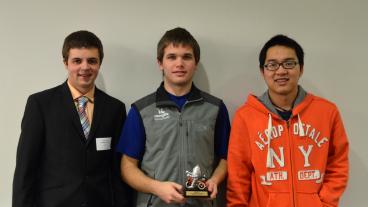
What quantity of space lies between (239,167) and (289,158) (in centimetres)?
24

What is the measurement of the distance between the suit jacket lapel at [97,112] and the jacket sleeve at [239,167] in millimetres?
653

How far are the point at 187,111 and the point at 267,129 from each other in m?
0.39

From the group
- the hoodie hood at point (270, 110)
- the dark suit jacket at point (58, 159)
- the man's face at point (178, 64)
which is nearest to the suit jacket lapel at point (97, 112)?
the dark suit jacket at point (58, 159)

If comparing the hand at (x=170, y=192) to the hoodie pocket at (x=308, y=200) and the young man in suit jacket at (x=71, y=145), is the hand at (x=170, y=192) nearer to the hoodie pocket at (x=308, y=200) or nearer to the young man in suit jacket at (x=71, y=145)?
the young man in suit jacket at (x=71, y=145)

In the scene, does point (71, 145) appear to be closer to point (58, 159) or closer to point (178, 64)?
point (58, 159)

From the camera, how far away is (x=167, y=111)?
1678 mm

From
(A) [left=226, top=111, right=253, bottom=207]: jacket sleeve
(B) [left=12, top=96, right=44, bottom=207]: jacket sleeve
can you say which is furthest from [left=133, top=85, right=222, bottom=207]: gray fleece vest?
(B) [left=12, top=96, right=44, bottom=207]: jacket sleeve

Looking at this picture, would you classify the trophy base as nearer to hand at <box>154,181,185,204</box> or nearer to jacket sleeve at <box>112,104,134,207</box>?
hand at <box>154,181,185,204</box>

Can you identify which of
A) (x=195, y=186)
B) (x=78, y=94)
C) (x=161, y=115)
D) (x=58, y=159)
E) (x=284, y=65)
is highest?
(x=284, y=65)

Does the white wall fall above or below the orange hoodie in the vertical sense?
above

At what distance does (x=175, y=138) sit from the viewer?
1.63 metres

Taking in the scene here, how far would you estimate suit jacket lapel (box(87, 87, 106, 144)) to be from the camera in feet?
5.33

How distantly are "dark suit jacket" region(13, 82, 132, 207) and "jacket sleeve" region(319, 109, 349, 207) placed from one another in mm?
1042

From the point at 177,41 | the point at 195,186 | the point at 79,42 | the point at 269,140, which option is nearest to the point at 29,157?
the point at 79,42
